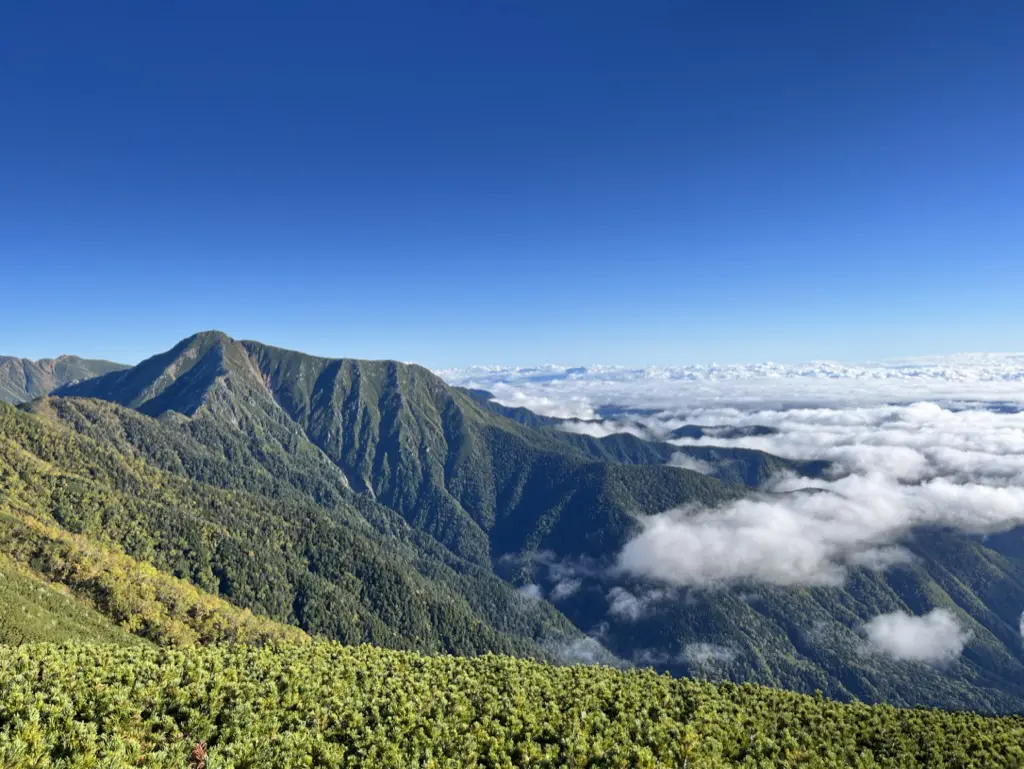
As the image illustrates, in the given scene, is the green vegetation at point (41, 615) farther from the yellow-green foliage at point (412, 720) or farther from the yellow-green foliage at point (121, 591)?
the yellow-green foliage at point (412, 720)

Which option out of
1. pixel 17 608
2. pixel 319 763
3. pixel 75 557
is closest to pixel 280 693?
pixel 319 763

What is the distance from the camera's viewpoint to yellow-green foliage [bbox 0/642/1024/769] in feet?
129

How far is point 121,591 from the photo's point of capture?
164875mm

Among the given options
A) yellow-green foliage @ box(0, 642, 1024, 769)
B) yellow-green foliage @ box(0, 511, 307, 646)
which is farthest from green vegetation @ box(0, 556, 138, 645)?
yellow-green foliage @ box(0, 642, 1024, 769)

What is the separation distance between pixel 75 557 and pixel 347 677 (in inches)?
6809

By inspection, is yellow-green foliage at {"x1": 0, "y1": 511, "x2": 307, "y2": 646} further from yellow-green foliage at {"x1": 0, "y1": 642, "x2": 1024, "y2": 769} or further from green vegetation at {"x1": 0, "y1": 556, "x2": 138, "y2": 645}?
yellow-green foliage at {"x1": 0, "y1": 642, "x2": 1024, "y2": 769}

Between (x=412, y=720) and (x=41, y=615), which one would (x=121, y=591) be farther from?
(x=412, y=720)

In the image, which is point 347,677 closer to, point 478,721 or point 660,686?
point 478,721

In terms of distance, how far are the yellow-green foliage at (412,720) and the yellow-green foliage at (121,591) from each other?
378 feet

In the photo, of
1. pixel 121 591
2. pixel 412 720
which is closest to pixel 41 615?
pixel 121 591

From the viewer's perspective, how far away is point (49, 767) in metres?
29.2

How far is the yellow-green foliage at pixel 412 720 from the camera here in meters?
39.3

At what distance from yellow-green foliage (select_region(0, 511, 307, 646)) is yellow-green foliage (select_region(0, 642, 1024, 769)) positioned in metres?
115

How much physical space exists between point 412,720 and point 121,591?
170005 mm
